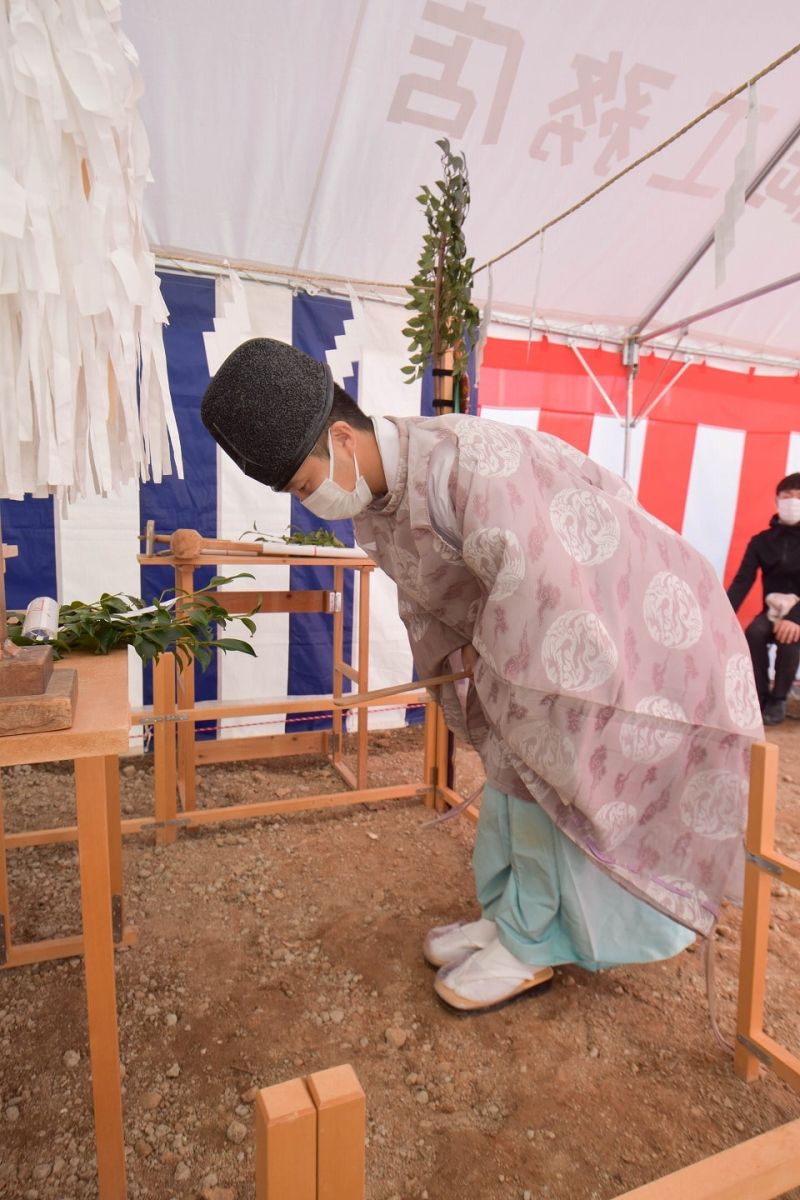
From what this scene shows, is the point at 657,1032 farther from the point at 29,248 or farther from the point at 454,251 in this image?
the point at 454,251

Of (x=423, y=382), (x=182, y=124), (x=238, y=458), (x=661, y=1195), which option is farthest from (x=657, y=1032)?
(x=182, y=124)

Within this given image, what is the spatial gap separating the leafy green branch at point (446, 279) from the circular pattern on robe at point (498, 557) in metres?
1.04

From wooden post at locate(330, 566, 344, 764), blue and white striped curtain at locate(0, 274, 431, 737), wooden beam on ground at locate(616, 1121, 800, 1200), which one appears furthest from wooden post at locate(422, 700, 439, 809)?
wooden beam on ground at locate(616, 1121, 800, 1200)

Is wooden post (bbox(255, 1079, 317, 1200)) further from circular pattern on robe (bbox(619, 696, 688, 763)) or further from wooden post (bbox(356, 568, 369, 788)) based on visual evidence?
wooden post (bbox(356, 568, 369, 788))

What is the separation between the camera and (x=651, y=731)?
133 centimetres

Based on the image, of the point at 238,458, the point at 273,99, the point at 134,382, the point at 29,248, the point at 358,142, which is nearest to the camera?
the point at 29,248

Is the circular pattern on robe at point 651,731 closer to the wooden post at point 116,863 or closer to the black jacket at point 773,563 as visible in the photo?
the wooden post at point 116,863

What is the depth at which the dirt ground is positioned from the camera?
119 cm

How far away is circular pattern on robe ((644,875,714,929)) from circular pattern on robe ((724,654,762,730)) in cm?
34

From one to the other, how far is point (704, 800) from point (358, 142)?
251 centimetres

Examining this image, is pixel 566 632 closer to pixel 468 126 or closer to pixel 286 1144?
pixel 286 1144

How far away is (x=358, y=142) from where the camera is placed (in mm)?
2539

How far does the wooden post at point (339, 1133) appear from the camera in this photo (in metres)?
0.42

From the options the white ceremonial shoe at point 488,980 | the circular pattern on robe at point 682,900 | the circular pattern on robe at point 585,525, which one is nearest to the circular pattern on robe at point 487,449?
the circular pattern on robe at point 585,525
